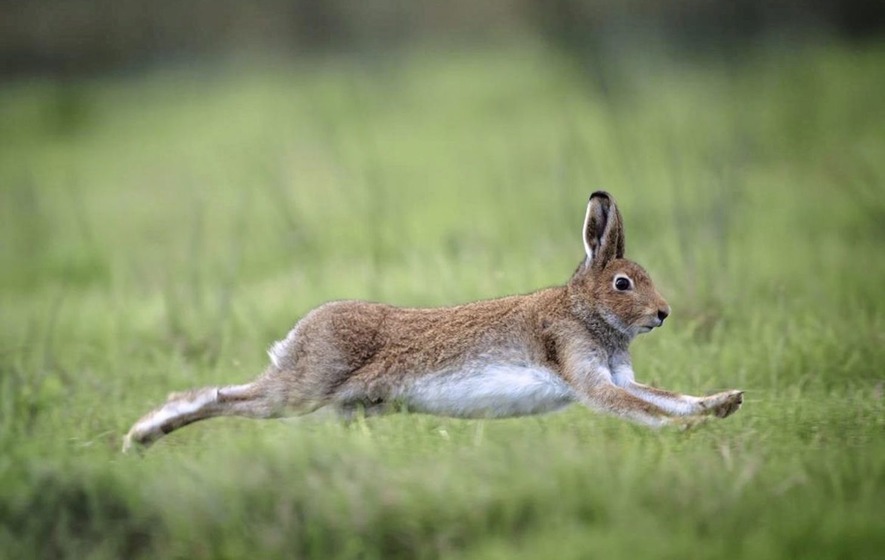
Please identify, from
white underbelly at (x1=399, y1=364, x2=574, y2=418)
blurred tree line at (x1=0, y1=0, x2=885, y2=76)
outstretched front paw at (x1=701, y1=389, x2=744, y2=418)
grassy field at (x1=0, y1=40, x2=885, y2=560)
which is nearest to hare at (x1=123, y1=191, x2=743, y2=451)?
white underbelly at (x1=399, y1=364, x2=574, y2=418)

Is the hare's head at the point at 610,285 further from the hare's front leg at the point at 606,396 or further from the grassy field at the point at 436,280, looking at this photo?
the grassy field at the point at 436,280

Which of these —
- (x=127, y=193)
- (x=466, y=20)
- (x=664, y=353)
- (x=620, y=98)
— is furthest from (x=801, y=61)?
(x=664, y=353)

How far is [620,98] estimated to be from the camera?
17.7 meters

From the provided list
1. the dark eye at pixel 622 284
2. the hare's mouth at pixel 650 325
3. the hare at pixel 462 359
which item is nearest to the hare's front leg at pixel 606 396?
the hare at pixel 462 359

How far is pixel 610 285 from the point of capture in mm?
7703

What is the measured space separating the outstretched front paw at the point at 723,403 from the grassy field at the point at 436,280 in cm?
13

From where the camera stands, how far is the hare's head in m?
7.60

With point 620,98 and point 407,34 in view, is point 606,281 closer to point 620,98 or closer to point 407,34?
point 620,98

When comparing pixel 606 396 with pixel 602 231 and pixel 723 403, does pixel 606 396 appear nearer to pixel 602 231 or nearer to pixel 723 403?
pixel 723 403

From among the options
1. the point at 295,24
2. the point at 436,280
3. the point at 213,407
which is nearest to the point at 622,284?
the point at 213,407

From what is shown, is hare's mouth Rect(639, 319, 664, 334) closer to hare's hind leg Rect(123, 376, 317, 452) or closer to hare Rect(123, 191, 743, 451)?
hare Rect(123, 191, 743, 451)

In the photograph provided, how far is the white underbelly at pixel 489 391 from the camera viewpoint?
7359 millimetres

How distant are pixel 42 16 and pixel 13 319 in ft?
49.6

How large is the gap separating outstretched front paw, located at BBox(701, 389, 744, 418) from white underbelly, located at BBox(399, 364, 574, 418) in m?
0.76
